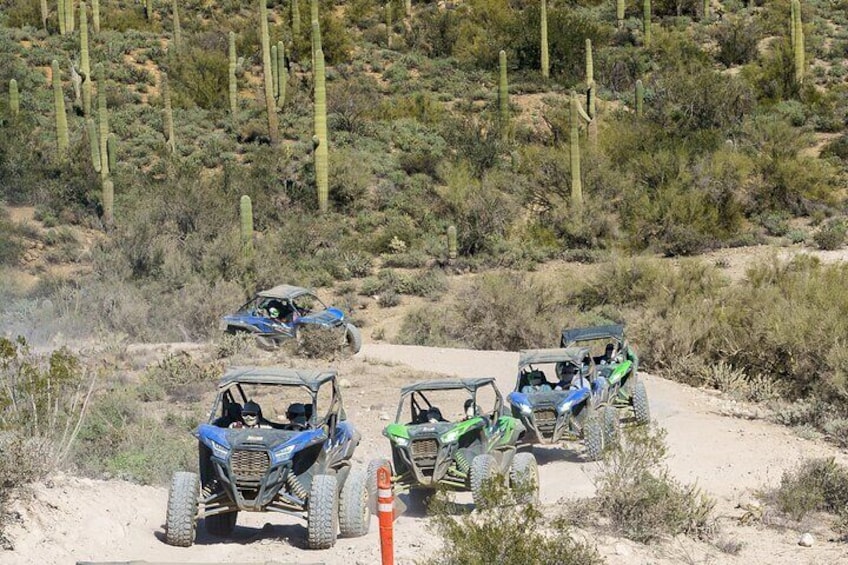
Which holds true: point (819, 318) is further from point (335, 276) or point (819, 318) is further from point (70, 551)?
point (335, 276)

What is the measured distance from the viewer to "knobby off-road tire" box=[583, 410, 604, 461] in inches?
593

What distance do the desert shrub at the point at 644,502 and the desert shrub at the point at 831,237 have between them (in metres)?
25.5

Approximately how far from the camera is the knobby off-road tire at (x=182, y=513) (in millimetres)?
10891

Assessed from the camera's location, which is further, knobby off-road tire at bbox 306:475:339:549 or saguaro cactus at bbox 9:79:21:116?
saguaro cactus at bbox 9:79:21:116

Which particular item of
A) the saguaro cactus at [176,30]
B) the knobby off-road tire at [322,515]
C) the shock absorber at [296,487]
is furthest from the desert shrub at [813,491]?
the saguaro cactus at [176,30]

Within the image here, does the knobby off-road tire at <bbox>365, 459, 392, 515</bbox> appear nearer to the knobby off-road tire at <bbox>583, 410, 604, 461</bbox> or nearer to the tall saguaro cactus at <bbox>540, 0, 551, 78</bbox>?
the knobby off-road tire at <bbox>583, 410, 604, 461</bbox>

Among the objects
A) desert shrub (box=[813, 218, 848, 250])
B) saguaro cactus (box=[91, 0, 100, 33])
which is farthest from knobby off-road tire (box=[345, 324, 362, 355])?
saguaro cactus (box=[91, 0, 100, 33])

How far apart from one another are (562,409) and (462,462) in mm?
2746

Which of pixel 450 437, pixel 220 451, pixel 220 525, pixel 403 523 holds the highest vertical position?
pixel 220 451

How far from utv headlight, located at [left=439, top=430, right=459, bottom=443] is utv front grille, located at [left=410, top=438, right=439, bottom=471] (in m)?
0.08

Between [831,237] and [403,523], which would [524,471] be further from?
[831,237]

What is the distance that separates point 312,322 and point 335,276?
10733 millimetres

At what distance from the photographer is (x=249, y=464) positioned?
430 inches

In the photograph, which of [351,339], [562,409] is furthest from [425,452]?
[351,339]
